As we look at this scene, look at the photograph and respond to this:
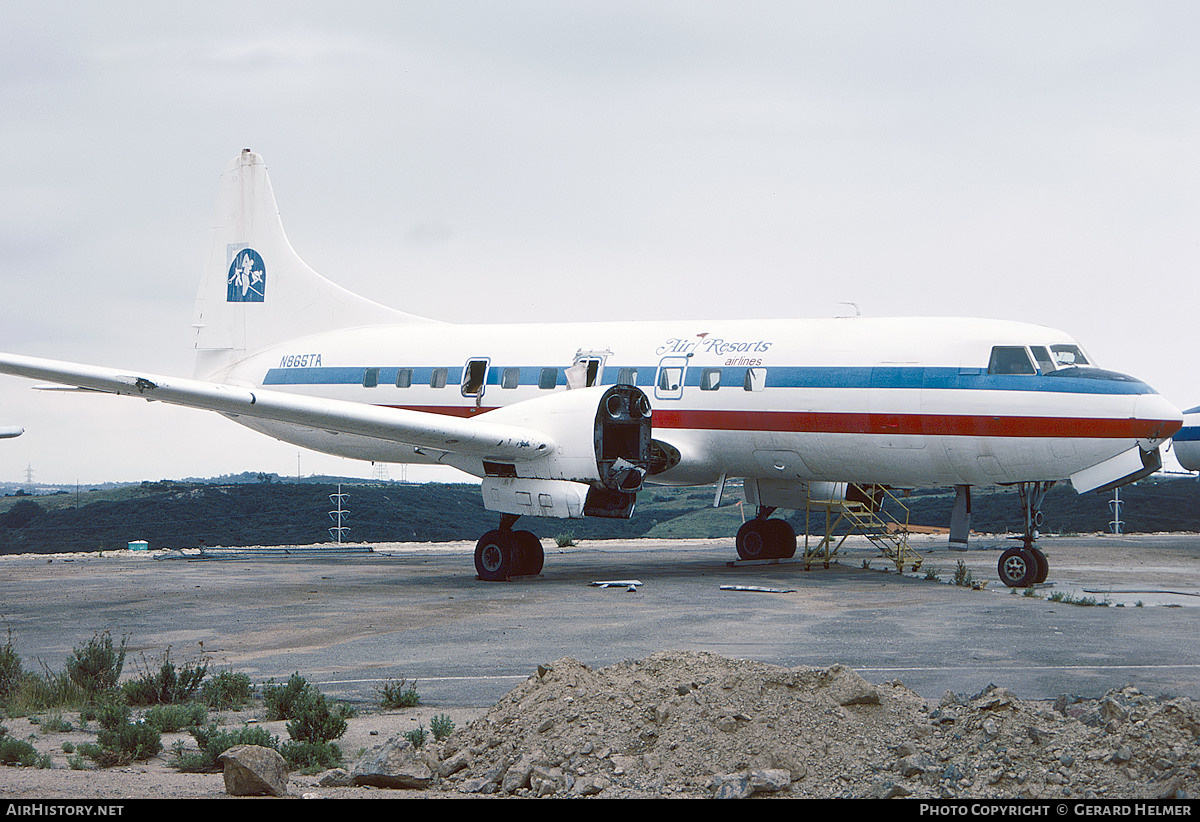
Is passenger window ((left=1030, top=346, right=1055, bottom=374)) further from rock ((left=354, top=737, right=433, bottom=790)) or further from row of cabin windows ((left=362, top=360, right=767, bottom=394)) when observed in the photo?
rock ((left=354, top=737, right=433, bottom=790))

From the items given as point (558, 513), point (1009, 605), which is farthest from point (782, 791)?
point (558, 513)

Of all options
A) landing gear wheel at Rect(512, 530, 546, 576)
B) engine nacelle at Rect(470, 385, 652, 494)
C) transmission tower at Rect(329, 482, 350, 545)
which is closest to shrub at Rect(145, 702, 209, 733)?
engine nacelle at Rect(470, 385, 652, 494)

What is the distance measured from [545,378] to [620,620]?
326 inches

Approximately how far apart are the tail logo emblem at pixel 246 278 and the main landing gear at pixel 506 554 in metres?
10.6

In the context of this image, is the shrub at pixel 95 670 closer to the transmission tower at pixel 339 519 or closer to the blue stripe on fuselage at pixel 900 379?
the blue stripe on fuselage at pixel 900 379

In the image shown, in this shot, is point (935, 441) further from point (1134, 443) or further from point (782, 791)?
point (782, 791)

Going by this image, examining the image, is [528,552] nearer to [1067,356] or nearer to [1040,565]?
[1040,565]

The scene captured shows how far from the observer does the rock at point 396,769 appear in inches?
255

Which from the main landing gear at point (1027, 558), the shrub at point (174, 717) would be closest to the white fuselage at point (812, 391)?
the main landing gear at point (1027, 558)

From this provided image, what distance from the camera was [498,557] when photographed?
19172mm

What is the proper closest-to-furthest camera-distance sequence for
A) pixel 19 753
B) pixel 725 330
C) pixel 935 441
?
1. pixel 19 753
2. pixel 935 441
3. pixel 725 330

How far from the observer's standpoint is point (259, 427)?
25156mm

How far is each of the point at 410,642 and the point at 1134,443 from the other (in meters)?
11.5

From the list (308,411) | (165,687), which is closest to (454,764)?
(165,687)
